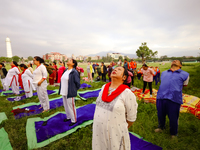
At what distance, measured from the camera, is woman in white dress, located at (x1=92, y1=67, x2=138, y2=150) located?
1.53 meters

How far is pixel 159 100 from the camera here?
10.1 feet

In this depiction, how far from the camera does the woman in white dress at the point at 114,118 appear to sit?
5.02ft

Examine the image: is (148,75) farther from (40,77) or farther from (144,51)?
(144,51)

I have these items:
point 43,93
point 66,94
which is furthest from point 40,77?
point 66,94

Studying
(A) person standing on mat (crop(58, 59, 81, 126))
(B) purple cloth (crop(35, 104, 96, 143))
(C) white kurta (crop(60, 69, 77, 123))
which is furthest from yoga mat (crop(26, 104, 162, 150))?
(A) person standing on mat (crop(58, 59, 81, 126))

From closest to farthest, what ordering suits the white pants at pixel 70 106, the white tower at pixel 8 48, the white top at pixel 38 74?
the white pants at pixel 70 106 < the white top at pixel 38 74 < the white tower at pixel 8 48

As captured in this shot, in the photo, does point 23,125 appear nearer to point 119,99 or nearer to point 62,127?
point 62,127

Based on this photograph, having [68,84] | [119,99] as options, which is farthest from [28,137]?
[119,99]

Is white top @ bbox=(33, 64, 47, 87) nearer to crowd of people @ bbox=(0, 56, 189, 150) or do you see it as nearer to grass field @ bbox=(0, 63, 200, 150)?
crowd of people @ bbox=(0, 56, 189, 150)

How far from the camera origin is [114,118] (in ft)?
4.99

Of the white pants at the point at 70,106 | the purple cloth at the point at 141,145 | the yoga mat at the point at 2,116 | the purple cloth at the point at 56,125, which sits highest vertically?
the white pants at the point at 70,106

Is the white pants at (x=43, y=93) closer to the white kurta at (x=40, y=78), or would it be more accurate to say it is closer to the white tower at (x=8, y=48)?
the white kurta at (x=40, y=78)

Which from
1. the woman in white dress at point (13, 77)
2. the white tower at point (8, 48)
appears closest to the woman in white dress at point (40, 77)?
the woman in white dress at point (13, 77)

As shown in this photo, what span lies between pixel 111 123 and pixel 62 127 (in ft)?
8.75
